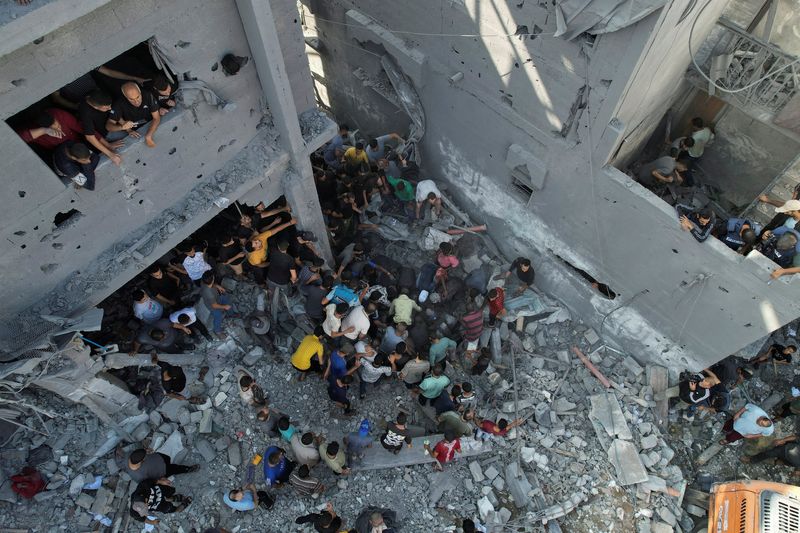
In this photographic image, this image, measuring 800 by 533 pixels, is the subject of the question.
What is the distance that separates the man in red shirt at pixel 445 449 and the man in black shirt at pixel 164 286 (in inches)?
182

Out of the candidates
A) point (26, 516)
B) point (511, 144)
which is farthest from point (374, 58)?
point (26, 516)

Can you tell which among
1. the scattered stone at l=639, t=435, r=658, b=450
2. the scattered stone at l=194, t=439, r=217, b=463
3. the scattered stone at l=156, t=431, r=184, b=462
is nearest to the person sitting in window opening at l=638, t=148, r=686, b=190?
the scattered stone at l=639, t=435, r=658, b=450

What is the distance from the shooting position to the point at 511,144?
8781 millimetres

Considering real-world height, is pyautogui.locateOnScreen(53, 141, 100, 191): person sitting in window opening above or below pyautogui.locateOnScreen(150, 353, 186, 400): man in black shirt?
above

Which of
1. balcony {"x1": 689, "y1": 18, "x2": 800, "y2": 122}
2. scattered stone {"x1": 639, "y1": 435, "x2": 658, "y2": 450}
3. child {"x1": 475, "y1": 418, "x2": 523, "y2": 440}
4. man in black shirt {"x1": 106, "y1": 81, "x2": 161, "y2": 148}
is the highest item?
man in black shirt {"x1": 106, "y1": 81, "x2": 161, "y2": 148}

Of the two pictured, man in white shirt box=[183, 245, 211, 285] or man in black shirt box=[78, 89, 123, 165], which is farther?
man in white shirt box=[183, 245, 211, 285]

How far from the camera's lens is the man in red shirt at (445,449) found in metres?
7.44

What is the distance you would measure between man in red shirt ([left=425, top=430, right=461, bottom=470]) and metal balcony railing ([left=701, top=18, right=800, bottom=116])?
644cm

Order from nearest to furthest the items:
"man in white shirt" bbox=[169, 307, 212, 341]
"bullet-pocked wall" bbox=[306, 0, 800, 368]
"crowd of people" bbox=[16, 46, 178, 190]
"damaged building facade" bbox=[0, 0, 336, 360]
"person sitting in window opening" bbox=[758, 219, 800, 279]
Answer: "damaged building facade" bbox=[0, 0, 336, 360] < "crowd of people" bbox=[16, 46, 178, 190] < "bullet-pocked wall" bbox=[306, 0, 800, 368] < "person sitting in window opening" bbox=[758, 219, 800, 279] < "man in white shirt" bbox=[169, 307, 212, 341]

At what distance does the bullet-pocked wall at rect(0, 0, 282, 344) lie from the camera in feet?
16.6

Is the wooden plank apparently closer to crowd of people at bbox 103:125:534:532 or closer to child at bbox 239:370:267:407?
crowd of people at bbox 103:125:534:532

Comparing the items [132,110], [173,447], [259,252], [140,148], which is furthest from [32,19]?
[173,447]

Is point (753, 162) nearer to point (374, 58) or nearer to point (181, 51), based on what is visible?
point (374, 58)

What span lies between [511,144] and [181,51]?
17.2ft
